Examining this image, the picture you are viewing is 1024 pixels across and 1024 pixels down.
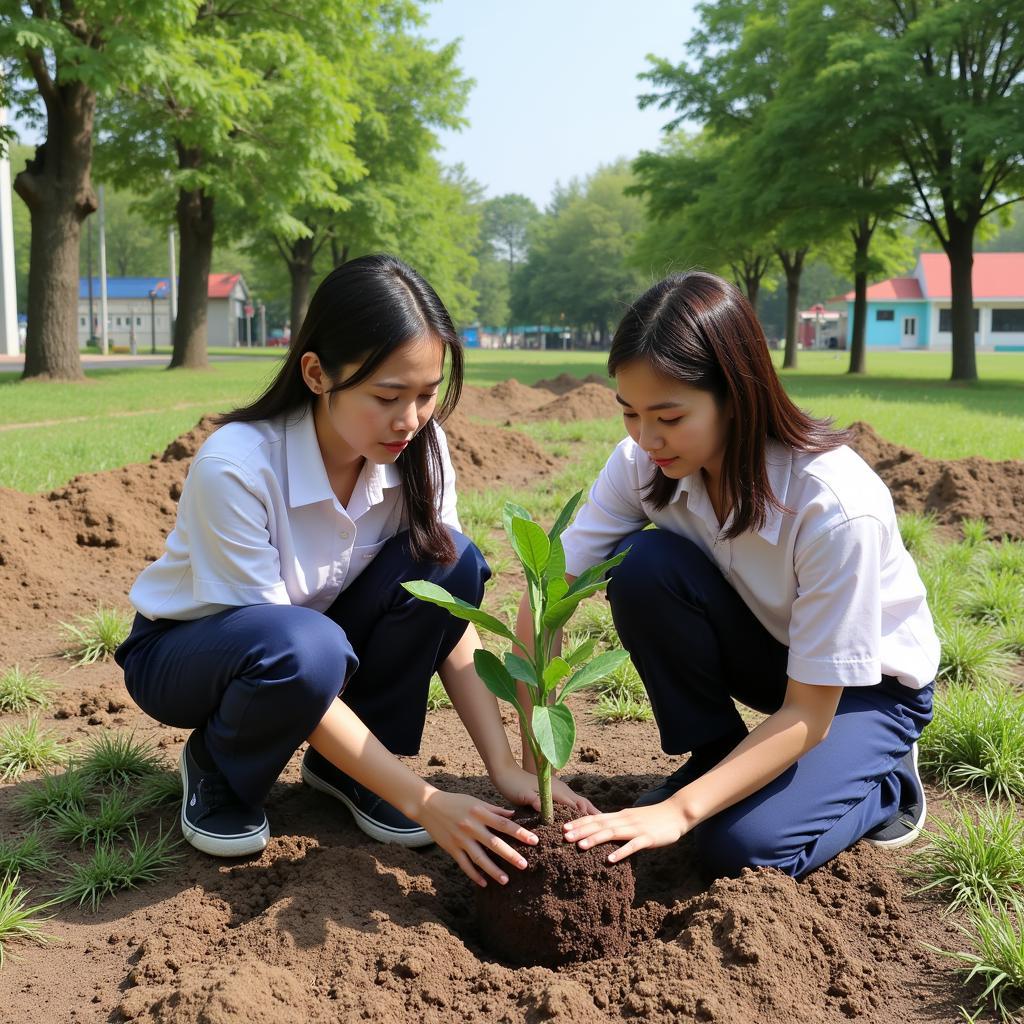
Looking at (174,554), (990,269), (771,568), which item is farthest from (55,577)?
(990,269)

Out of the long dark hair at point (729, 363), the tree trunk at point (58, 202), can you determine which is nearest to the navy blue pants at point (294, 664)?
the long dark hair at point (729, 363)

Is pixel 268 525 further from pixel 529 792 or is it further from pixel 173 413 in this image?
pixel 173 413

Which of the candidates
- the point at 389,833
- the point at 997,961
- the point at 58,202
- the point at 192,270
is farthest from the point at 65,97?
the point at 997,961

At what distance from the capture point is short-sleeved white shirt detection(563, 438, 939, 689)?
89.6 inches

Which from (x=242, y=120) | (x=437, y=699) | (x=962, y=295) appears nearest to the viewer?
(x=437, y=699)

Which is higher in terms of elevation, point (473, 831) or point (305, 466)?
point (305, 466)

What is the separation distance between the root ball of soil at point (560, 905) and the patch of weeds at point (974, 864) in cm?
77

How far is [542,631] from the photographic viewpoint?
87.5 inches

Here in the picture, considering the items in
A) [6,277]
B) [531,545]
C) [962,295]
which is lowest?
[531,545]

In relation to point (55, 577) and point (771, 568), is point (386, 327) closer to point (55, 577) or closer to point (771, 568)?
point (771, 568)

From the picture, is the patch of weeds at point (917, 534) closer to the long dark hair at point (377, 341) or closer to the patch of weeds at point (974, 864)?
the patch of weeds at point (974, 864)

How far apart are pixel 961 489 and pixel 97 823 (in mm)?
5439

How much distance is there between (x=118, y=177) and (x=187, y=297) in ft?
9.14

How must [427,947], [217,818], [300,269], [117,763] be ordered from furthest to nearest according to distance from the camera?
[300,269] → [117,763] → [217,818] → [427,947]
